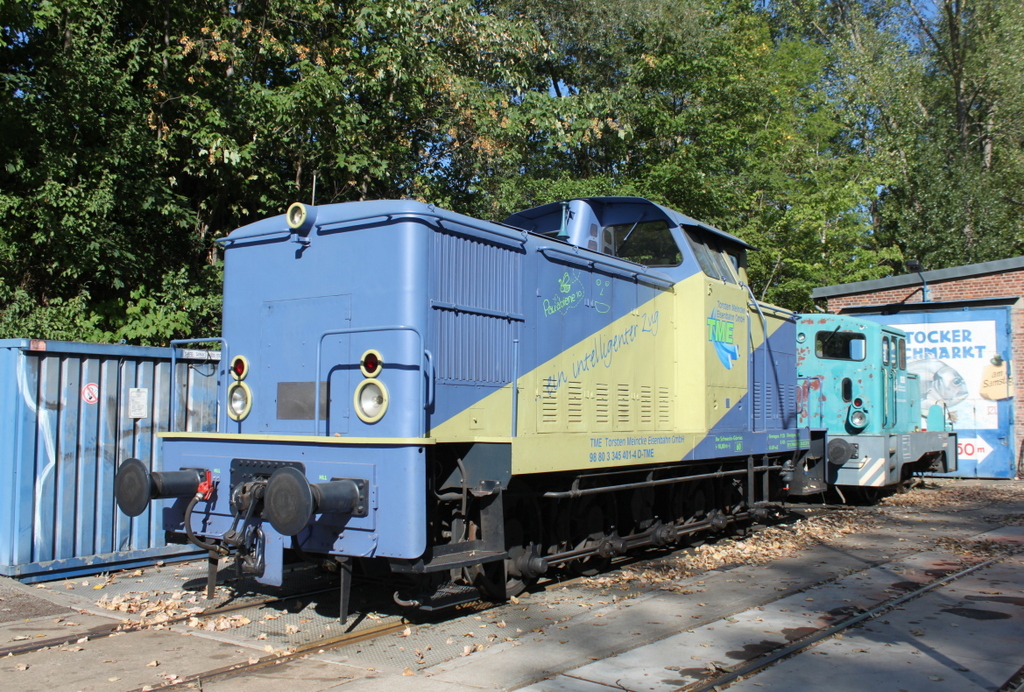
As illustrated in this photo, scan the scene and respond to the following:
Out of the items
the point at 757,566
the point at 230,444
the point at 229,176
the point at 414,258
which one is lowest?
the point at 757,566

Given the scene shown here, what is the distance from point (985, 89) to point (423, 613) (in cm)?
3480

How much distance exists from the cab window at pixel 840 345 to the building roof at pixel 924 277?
629cm

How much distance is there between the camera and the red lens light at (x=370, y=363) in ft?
17.9

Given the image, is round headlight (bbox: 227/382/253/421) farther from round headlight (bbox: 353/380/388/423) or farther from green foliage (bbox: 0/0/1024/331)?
green foliage (bbox: 0/0/1024/331)

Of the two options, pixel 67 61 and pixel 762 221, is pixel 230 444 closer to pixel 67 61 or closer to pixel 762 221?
pixel 67 61

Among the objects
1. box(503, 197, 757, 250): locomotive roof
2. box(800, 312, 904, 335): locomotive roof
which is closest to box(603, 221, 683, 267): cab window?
box(503, 197, 757, 250): locomotive roof

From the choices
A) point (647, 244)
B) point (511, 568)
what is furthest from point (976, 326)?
point (511, 568)

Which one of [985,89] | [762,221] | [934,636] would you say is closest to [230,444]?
[934,636]

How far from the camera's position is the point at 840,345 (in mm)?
13211

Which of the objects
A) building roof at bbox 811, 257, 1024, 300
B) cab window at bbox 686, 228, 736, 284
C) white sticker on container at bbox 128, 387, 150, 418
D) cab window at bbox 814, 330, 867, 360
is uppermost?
building roof at bbox 811, 257, 1024, 300

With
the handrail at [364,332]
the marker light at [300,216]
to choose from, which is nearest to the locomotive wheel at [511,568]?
the handrail at [364,332]

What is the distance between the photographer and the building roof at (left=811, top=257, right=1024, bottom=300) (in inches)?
691

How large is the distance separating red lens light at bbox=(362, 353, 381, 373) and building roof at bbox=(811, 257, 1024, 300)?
16.2 metres

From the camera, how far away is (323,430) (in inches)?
225
